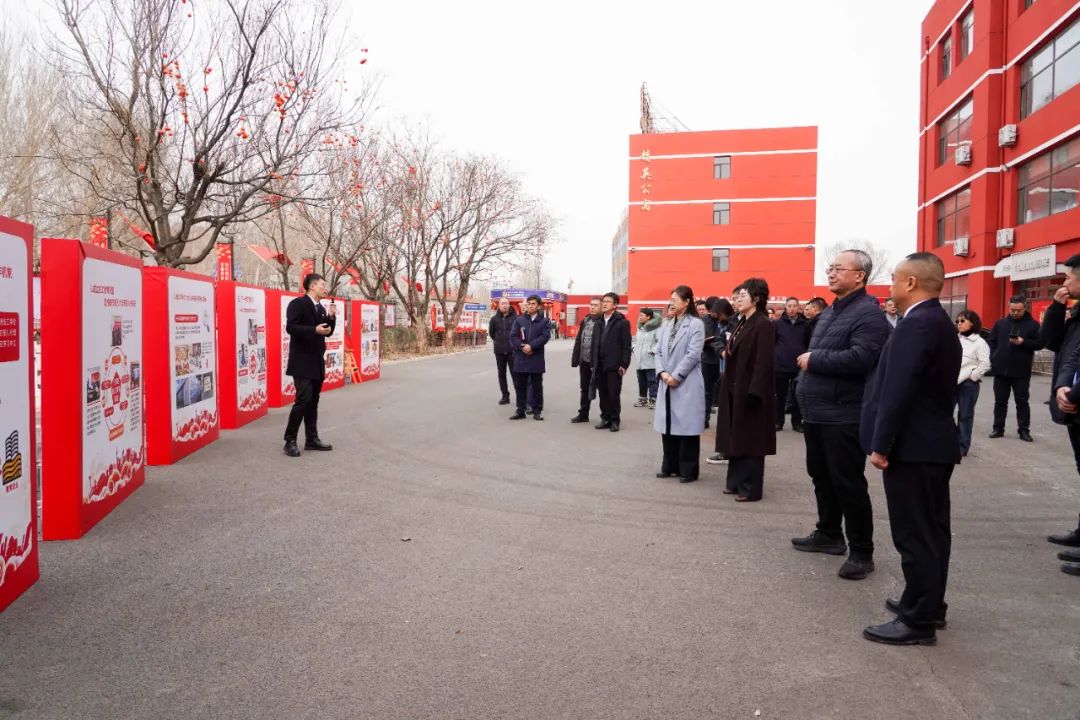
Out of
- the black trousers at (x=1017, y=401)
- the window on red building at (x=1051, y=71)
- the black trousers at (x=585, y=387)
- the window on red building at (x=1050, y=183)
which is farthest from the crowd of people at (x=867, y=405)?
the window on red building at (x=1051, y=71)

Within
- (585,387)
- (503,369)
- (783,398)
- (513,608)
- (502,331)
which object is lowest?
(513,608)

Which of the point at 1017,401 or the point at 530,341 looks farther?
the point at 530,341

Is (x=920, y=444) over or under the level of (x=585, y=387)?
over

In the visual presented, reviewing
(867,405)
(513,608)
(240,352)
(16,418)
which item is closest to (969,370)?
(867,405)

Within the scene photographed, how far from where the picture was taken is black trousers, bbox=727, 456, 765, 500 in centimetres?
655

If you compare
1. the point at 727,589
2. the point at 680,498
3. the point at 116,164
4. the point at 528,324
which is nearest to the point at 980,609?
the point at 727,589

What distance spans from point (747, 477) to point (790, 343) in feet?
15.2

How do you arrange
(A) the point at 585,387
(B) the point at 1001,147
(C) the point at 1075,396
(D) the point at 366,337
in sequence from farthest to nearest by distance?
(B) the point at 1001,147
(D) the point at 366,337
(A) the point at 585,387
(C) the point at 1075,396

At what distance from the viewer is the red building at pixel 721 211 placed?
159 ft

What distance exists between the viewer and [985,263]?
25797mm

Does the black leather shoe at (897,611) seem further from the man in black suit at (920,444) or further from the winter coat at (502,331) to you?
the winter coat at (502,331)

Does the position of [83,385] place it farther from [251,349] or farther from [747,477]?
[251,349]

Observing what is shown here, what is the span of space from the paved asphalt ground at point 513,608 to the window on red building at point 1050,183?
1797cm

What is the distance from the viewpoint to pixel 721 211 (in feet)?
163
